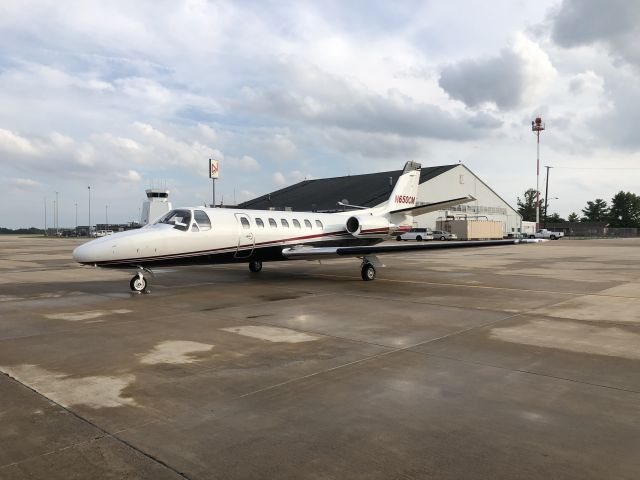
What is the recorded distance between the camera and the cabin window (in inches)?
517

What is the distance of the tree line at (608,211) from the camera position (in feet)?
382

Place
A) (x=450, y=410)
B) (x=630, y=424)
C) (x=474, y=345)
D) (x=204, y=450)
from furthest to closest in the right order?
(x=474, y=345)
(x=450, y=410)
(x=630, y=424)
(x=204, y=450)

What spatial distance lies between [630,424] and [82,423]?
4.97 meters

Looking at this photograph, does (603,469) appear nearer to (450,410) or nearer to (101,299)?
(450,410)

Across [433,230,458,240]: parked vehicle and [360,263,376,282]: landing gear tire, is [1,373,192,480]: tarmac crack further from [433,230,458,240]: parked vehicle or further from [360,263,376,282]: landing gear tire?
[433,230,458,240]: parked vehicle

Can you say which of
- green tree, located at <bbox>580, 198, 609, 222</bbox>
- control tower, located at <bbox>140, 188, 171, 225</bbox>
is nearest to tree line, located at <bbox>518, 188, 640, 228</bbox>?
green tree, located at <bbox>580, 198, 609, 222</bbox>

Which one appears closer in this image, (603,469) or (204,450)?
(603,469)

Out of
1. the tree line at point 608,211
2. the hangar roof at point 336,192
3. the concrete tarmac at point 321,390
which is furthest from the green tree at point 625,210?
the concrete tarmac at point 321,390

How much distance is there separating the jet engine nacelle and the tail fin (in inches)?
48.1

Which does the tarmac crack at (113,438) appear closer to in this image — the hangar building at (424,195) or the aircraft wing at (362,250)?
the aircraft wing at (362,250)

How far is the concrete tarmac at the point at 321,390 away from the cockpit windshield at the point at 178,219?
285cm

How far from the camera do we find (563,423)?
4.12m

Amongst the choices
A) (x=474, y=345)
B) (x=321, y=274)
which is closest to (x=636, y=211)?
(x=321, y=274)

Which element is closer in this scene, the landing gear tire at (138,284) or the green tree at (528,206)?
the landing gear tire at (138,284)
